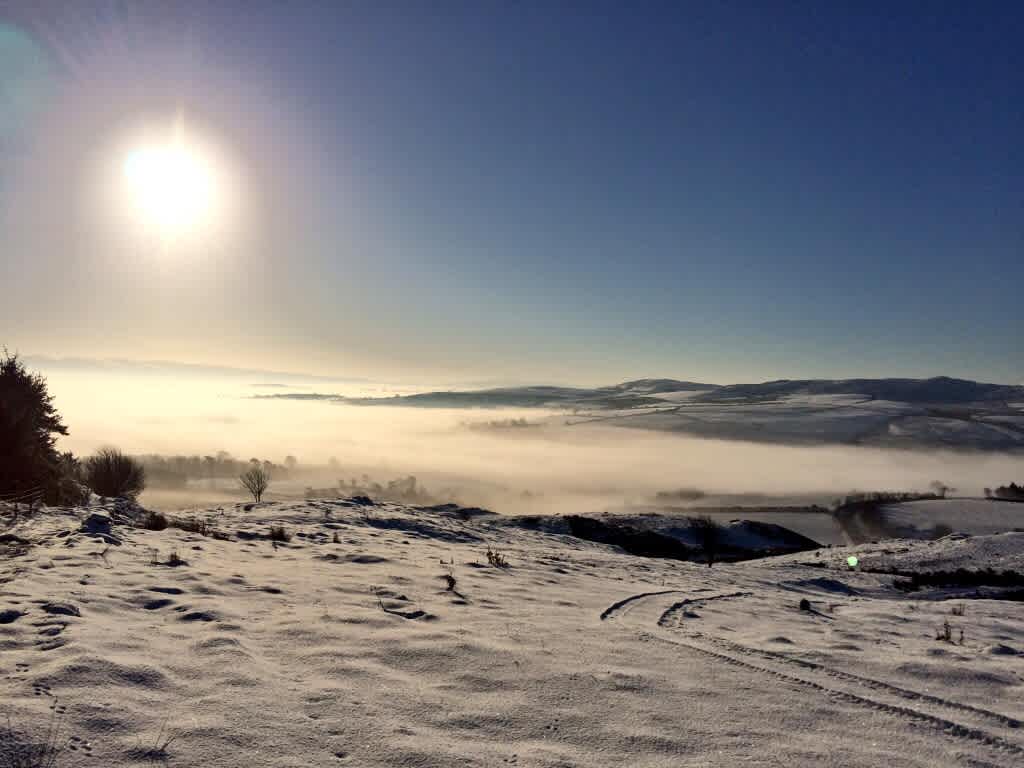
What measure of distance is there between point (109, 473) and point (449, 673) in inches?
1430

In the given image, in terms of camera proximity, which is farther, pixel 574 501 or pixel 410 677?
pixel 574 501

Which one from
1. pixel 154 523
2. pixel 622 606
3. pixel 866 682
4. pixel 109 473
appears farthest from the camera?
pixel 109 473

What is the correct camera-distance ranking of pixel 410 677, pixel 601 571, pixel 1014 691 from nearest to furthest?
pixel 410 677
pixel 1014 691
pixel 601 571

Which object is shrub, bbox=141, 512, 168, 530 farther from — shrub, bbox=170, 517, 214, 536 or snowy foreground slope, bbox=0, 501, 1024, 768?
snowy foreground slope, bbox=0, 501, 1024, 768

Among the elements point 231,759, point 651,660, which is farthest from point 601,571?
point 231,759

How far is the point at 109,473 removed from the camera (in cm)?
3366

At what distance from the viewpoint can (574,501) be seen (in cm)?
16825

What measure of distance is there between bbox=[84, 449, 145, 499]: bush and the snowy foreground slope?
86.9ft

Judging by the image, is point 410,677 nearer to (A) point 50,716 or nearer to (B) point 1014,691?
(A) point 50,716

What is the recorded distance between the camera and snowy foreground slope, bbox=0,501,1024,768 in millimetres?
3893

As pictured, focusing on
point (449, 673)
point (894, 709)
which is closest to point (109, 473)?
point (449, 673)

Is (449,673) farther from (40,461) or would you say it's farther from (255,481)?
(255,481)

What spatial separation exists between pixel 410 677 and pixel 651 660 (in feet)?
8.61

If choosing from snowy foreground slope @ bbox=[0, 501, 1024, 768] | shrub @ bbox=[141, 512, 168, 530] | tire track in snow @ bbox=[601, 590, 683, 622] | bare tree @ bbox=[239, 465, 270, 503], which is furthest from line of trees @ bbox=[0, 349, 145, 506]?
tire track in snow @ bbox=[601, 590, 683, 622]
